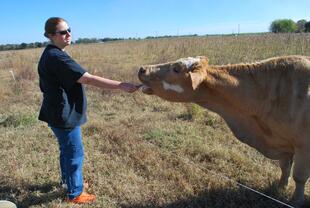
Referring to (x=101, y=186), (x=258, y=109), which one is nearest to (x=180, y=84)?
(x=258, y=109)

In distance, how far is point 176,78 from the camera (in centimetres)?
414

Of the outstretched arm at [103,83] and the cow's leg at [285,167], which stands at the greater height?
the outstretched arm at [103,83]

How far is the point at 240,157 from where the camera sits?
577 centimetres

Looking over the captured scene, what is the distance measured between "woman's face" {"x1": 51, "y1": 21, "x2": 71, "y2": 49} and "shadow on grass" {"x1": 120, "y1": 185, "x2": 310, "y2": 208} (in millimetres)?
2165

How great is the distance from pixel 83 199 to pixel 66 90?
149cm

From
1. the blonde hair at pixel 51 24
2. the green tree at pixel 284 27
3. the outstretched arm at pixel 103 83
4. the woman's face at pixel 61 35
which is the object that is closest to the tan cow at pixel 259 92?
the outstretched arm at pixel 103 83

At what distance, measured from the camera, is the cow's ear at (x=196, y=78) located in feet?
13.3

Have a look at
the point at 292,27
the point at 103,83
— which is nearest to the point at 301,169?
the point at 103,83

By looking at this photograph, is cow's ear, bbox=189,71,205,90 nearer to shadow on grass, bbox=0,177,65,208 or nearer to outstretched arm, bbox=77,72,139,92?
outstretched arm, bbox=77,72,139,92

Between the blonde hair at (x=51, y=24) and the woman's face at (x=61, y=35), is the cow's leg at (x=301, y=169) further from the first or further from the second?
the blonde hair at (x=51, y=24)

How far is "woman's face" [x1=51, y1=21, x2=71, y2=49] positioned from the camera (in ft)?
14.2

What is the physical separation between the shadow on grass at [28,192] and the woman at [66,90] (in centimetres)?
41

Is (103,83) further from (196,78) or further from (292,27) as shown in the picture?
(292,27)

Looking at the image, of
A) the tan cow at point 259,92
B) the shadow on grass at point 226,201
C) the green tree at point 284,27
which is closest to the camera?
the tan cow at point 259,92
